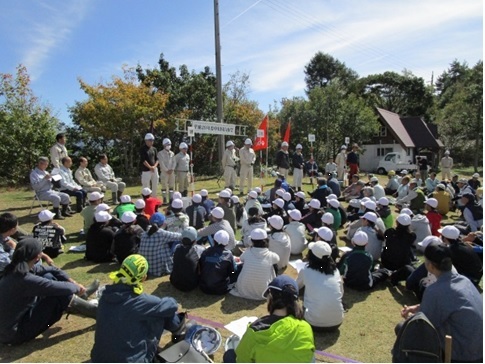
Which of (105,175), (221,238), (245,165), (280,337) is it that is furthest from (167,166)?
(280,337)

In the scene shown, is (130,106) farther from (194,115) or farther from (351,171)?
(351,171)

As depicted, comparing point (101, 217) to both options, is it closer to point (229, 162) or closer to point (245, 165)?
point (229, 162)

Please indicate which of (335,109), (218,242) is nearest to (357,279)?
(218,242)

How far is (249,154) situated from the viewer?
47.7ft

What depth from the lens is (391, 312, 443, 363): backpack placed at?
2973 millimetres

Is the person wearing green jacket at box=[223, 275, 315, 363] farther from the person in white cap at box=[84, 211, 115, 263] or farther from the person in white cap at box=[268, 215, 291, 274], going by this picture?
the person in white cap at box=[84, 211, 115, 263]

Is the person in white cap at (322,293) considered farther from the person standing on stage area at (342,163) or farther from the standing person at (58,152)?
the person standing on stage area at (342,163)

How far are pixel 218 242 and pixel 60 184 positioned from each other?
250 inches

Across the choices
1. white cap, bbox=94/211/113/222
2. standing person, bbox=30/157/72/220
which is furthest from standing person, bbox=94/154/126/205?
white cap, bbox=94/211/113/222

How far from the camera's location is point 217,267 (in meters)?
5.64

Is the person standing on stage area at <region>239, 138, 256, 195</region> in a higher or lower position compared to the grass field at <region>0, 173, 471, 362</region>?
higher

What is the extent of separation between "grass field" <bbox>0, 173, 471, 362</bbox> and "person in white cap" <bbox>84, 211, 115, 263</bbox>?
0.58 ft

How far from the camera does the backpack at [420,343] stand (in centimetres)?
297

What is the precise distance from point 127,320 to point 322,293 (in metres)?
2.34
